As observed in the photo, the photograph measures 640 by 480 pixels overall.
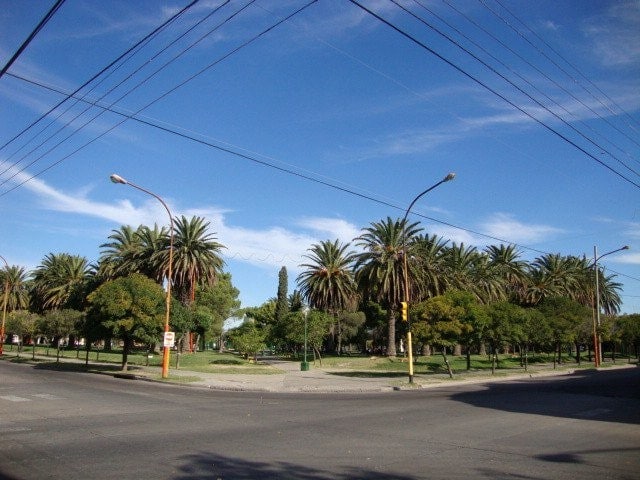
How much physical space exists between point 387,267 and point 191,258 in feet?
65.1

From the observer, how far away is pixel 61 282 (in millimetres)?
64500

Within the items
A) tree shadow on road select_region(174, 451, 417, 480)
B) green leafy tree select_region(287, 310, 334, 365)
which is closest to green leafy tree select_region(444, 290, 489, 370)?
green leafy tree select_region(287, 310, 334, 365)

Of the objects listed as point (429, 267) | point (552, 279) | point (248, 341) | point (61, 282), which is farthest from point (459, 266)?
point (61, 282)

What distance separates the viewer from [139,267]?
2138 inches

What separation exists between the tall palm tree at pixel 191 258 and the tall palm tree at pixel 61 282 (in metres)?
15.5

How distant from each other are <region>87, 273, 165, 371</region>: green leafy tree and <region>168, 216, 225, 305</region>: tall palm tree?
1974 cm

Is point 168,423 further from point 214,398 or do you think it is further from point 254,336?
point 254,336

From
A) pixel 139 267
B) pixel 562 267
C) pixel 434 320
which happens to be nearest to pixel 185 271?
pixel 139 267

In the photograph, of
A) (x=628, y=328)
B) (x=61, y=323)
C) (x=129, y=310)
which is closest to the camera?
(x=129, y=310)

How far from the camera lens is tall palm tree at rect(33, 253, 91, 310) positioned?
6178cm

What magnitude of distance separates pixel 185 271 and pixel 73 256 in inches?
978

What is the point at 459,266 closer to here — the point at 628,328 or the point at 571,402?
the point at 628,328

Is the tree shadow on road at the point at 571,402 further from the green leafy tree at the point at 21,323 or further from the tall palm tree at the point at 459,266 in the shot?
the green leafy tree at the point at 21,323

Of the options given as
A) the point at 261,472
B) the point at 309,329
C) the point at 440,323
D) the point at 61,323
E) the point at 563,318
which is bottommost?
the point at 261,472
